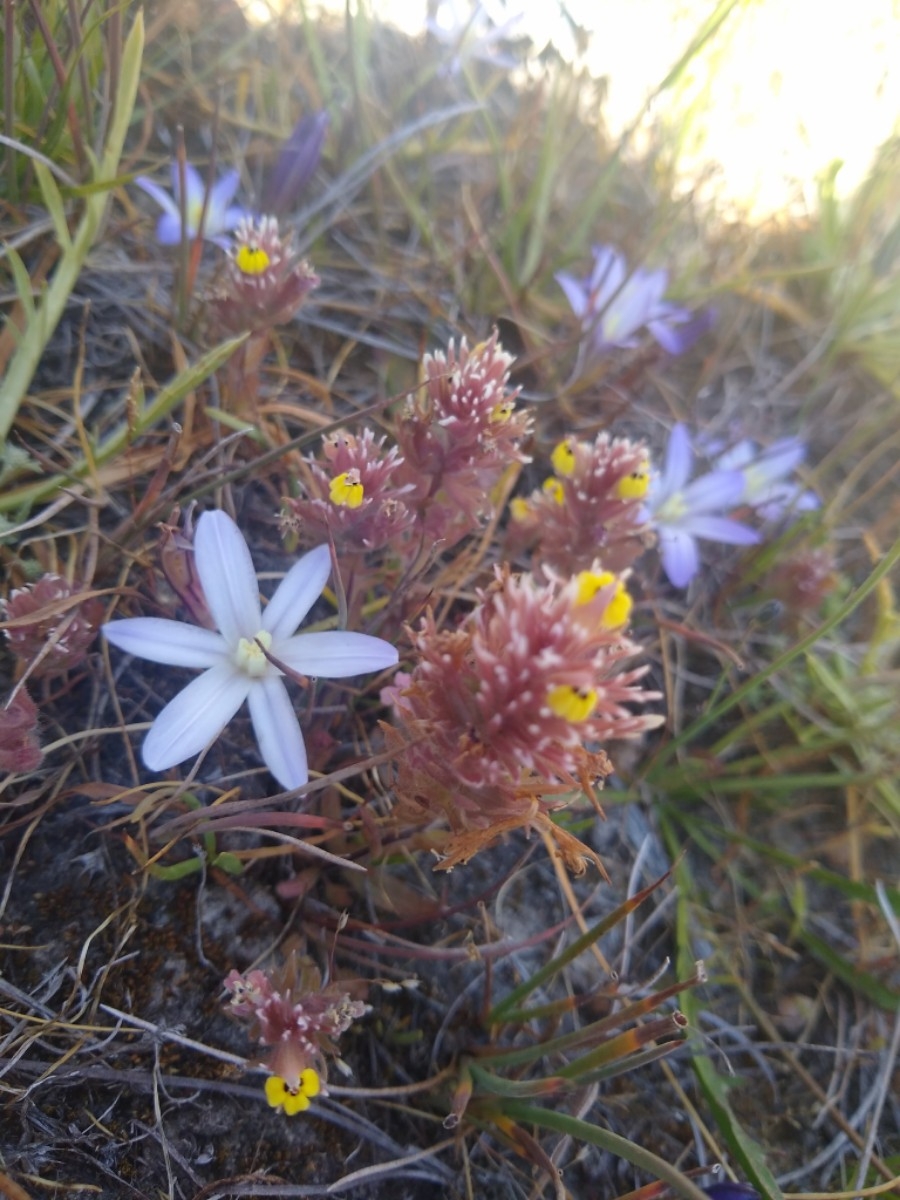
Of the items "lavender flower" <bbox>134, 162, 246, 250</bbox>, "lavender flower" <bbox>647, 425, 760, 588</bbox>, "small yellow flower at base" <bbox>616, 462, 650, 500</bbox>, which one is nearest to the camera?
"small yellow flower at base" <bbox>616, 462, 650, 500</bbox>

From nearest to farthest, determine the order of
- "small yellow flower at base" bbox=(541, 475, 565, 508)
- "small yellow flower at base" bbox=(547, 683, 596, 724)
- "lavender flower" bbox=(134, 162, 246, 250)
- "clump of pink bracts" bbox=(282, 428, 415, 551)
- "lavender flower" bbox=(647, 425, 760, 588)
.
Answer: "small yellow flower at base" bbox=(547, 683, 596, 724) → "clump of pink bracts" bbox=(282, 428, 415, 551) → "small yellow flower at base" bbox=(541, 475, 565, 508) → "lavender flower" bbox=(134, 162, 246, 250) → "lavender flower" bbox=(647, 425, 760, 588)

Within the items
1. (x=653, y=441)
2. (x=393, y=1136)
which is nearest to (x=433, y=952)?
(x=393, y=1136)

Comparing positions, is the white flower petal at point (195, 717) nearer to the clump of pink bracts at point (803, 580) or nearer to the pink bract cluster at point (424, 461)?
the pink bract cluster at point (424, 461)

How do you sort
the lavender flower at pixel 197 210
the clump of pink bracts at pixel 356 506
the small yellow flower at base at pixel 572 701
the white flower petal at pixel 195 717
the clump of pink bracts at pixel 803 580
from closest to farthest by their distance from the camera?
the small yellow flower at base at pixel 572 701 < the white flower petal at pixel 195 717 < the clump of pink bracts at pixel 356 506 < the lavender flower at pixel 197 210 < the clump of pink bracts at pixel 803 580

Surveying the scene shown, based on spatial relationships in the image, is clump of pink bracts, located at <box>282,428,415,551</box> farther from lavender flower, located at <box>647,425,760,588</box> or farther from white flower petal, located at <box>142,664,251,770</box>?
lavender flower, located at <box>647,425,760,588</box>

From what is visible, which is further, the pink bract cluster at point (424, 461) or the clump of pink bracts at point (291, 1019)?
the pink bract cluster at point (424, 461)

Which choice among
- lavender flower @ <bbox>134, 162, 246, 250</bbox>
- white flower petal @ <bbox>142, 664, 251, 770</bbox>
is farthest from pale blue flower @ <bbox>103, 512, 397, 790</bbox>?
lavender flower @ <bbox>134, 162, 246, 250</bbox>

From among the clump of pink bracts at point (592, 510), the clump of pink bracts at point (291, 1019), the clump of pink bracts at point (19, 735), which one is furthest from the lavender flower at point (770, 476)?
the clump of pink bracts at point (19, 735)
